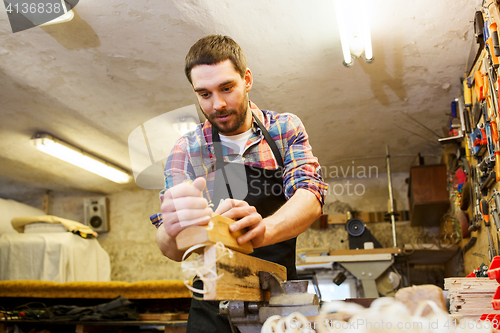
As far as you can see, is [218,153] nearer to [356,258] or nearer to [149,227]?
[356,258]

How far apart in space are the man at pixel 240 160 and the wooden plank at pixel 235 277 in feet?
0.22

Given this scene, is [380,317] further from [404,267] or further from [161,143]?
[404,267]

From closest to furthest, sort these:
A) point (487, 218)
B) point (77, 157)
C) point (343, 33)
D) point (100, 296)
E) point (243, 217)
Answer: point (243, 217) → point (343, 33) → point (487, 218) → point (100, 296) → point (77, 157)

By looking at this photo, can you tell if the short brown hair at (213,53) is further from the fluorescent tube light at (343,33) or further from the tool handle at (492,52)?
the tool handle at (492,52)

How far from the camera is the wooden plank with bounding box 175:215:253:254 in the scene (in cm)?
73

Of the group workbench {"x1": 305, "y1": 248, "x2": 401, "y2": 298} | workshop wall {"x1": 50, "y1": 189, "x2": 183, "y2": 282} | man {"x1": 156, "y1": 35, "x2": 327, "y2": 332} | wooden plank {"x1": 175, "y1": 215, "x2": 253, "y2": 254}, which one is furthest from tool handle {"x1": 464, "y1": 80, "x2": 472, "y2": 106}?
workshop wall {"x1": 50, "y1": 189, "x2": 183, "y2": 282}

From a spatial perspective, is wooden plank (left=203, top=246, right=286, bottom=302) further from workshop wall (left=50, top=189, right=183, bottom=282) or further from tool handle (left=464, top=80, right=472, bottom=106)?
workshop wall (left=50, top=189, right=183, bottom=282)

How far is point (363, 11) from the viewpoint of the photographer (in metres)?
2.45

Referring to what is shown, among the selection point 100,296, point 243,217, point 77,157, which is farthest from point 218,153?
point 77,157

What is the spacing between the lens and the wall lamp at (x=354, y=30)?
243 cm

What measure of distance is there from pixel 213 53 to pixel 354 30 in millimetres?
1731

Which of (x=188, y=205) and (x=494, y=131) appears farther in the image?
(x=494, y=131)

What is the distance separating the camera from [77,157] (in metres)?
4.93

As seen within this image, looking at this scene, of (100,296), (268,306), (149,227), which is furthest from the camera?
(149,227)
